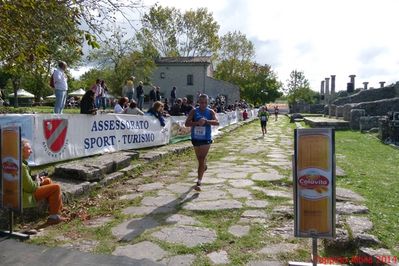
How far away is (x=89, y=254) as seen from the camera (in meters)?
3.92

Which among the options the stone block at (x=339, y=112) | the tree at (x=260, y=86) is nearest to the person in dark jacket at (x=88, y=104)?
the stone block at (x=339, y=112)

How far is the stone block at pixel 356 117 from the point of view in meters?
21.0

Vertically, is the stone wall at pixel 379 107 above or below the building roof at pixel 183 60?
below

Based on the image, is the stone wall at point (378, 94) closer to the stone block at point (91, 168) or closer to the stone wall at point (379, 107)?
the stone wall at point (379, 107)

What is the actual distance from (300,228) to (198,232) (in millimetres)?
1290

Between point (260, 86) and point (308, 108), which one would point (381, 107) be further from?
point (260, 86)

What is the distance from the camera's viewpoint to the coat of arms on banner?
23.3 ft

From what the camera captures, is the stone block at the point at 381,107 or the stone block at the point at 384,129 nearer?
the stone block at the point at 384,129

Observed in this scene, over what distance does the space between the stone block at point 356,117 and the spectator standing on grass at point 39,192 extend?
18.9 metres

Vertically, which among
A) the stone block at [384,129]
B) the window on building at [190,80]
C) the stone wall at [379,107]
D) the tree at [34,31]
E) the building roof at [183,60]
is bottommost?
the stone block at [384,129]

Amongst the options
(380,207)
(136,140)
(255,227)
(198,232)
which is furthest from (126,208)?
(136,140)

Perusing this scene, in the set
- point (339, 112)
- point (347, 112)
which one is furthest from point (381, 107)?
point (339, 112)

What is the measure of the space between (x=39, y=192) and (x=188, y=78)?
4957cm

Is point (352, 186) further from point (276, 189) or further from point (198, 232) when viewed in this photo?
point (198, 232)
